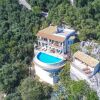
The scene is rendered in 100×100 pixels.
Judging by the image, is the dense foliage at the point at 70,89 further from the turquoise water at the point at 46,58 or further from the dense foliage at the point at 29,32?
the turquoise water at the point at 46,58

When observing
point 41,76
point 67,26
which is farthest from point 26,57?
point 67,26

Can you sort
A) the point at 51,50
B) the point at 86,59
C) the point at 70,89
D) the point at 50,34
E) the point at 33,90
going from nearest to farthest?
the point at 70,89 < the point at 33,90 < the point at 86,59 < the point at 50,34 < the point at 51,50

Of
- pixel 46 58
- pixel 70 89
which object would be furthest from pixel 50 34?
pixel 70 89

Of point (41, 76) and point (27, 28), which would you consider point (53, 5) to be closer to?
point (27, 28)

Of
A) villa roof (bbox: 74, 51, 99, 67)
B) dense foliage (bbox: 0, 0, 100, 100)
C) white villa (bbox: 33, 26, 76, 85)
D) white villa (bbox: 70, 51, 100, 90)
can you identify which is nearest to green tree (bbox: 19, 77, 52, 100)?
dense foliage (bbox: 0, 0, 100, 100)

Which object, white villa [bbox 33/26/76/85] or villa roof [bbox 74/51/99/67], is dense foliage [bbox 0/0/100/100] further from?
villa roof [bbox 74/51/99/67]

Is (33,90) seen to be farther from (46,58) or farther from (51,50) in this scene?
(51,50)

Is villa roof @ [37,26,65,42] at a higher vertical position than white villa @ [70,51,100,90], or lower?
higher
